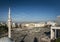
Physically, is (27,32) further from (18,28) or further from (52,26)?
(52,26)

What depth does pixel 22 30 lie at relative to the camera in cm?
365

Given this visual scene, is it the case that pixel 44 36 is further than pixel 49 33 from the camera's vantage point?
No

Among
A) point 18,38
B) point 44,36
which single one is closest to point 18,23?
point 18,38

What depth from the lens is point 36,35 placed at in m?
3.79

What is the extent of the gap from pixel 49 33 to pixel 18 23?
89 centimetres

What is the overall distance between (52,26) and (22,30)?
31.7 inches

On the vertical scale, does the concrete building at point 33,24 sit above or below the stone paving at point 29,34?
above

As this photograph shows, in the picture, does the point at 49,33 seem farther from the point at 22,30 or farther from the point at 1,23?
the point at 1,23

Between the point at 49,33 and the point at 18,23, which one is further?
the point at 49,33

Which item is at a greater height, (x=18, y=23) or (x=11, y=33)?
(x=18, y=23)

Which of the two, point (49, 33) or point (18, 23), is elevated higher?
point (18, 23)

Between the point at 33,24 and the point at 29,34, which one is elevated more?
the point at 33,24

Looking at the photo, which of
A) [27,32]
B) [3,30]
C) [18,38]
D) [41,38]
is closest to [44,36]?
[41,38]

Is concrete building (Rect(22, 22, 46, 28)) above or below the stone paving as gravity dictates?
above
